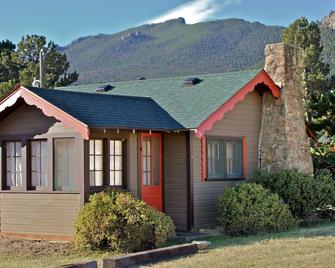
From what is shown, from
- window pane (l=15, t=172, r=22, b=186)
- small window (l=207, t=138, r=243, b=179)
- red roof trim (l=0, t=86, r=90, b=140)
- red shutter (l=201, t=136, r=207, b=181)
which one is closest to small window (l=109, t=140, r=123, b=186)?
red roof trim (l=0, t=86, r=90, b=140)

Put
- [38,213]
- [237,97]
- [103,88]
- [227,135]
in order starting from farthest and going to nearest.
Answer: [103,88]
[227,135]
[237,97]
[38,213]

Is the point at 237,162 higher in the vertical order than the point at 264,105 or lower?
lower

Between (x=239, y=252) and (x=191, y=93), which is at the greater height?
(x=191, y=93)

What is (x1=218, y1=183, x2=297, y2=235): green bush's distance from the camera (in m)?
16.1

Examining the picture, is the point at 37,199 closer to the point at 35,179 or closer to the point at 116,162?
the point at 35,179

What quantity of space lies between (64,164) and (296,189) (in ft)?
19.5

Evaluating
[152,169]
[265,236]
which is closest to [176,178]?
[152,169]

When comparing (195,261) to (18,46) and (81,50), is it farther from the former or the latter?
(81,50)

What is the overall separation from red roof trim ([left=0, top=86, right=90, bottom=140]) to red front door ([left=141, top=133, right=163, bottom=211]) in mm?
2388

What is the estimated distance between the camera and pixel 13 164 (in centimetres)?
1672

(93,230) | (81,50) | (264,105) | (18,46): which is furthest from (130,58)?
(93,230)

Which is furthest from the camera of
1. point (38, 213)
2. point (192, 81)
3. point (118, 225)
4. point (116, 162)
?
point (192, 81)

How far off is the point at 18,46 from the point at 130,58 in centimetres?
4350

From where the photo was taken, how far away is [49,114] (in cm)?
1519
